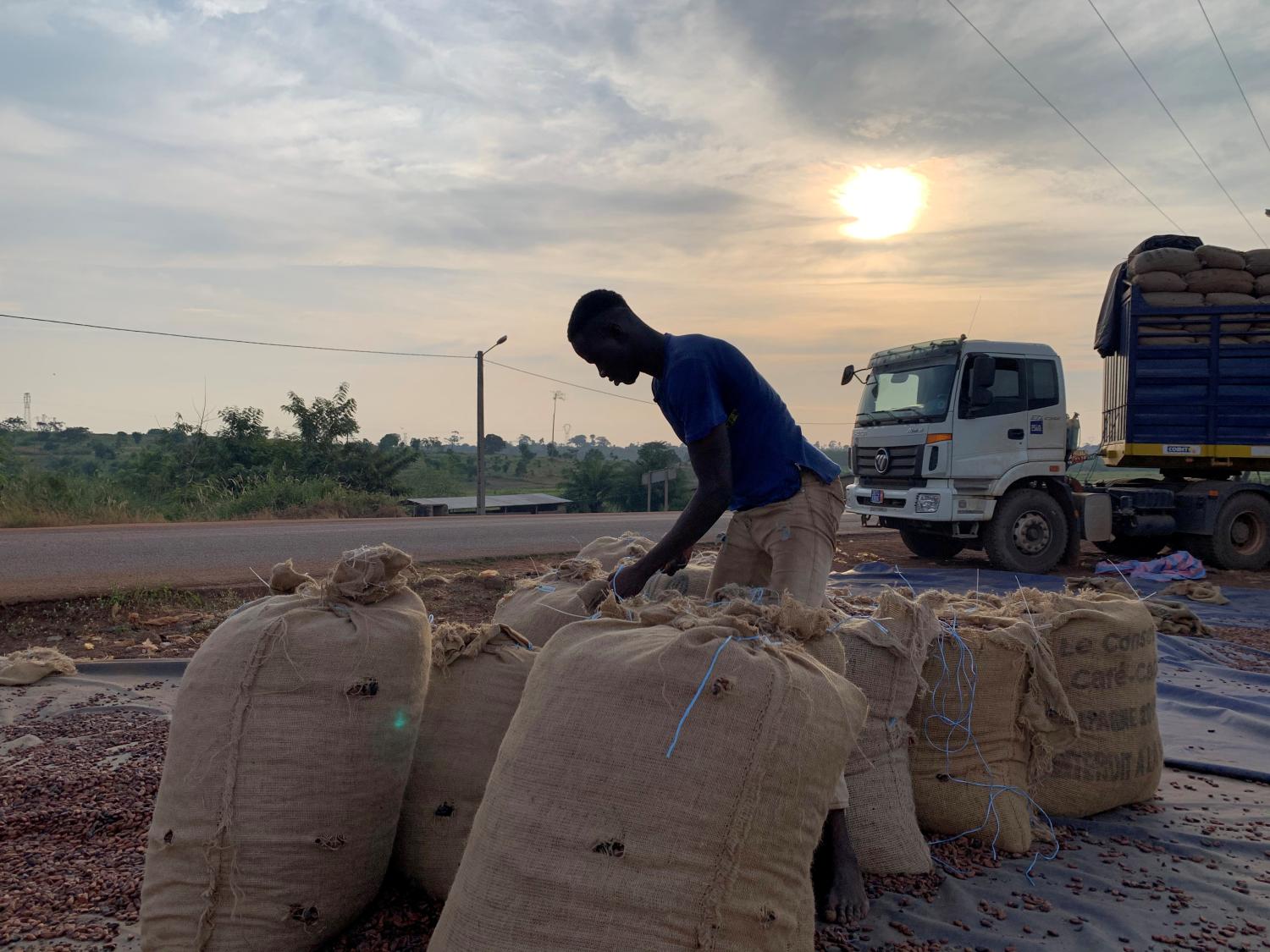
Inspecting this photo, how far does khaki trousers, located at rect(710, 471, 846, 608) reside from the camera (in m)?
3.10

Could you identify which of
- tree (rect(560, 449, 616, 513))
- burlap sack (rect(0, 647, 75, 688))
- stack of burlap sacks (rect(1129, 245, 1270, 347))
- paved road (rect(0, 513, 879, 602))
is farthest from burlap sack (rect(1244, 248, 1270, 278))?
tree (rect(560, 449, 616, 513))

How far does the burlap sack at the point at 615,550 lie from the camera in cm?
438

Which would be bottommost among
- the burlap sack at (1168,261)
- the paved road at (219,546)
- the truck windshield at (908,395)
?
the paved road at (219,546)

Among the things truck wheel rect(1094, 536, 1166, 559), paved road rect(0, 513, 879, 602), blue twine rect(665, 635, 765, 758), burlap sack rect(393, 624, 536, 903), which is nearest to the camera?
blue twine rect(665, 635, 765, 758)

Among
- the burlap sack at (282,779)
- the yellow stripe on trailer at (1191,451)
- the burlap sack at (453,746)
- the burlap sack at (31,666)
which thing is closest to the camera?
the burlap sack at (282,779)

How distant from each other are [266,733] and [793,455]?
6.16 ft

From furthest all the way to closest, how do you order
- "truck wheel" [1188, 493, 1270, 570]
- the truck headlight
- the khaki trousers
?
"truck wheel" [1188, 493, 1270, 570] → the truck headlight → the khaki trousers

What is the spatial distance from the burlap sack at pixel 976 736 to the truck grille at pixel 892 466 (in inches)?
294

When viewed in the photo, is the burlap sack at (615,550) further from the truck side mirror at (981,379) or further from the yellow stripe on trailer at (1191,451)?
the yellow stripe on trailer at (1191,451)

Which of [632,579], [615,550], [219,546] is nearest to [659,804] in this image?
[632,579]

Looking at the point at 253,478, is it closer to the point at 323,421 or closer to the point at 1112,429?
the point at 323,421

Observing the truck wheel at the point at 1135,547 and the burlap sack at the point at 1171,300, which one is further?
the truck wheel at the point at 1135,547

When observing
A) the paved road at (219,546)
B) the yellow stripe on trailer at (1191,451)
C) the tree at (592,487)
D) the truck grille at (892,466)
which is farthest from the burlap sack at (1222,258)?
the tree at (592,487)

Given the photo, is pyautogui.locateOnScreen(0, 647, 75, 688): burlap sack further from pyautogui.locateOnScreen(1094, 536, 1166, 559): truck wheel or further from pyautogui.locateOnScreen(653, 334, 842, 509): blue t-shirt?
pyautogui.locateOnScreen(1094, 536, 1166, 559): truck wheel
